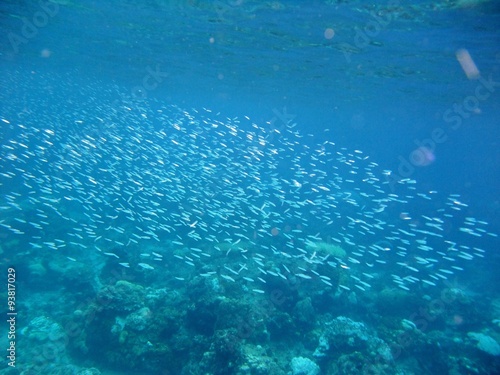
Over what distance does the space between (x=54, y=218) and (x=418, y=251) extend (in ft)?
81.6

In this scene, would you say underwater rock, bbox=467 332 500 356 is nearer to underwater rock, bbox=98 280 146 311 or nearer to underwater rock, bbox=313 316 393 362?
underwater rock, bbox=313 316 393 362

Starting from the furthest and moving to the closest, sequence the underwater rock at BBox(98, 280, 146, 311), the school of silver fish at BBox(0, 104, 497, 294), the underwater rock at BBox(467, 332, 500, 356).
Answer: the school of silver fish at BBox(0, 104, 497, 294) → the underwater rock at BBox(467, 332, 500, 356) → the underwater rock at BBox(98, 280, 146, 311)

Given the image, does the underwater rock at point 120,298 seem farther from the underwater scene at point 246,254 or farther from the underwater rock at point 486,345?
the underwater rock at point 486,345

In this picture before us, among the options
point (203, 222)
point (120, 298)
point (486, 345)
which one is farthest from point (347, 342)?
point (203, 222)

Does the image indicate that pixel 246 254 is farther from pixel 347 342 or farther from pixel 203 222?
pixel 347 342

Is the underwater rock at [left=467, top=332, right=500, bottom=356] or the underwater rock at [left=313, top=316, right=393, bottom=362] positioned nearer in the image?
the underwater rock at [left=313, top=316, right=393, bottom=362]

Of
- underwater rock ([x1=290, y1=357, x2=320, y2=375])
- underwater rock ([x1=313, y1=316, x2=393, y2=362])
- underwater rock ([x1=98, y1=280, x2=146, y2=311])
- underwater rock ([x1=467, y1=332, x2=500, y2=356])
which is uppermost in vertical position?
underwater rock ([x1=467, y1=332, x2=500, y2=356])

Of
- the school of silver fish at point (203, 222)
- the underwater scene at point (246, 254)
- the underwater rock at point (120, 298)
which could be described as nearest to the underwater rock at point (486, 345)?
the underwater scene at point (246, 254)

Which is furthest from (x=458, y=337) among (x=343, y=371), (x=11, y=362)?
(x=11, y=362)

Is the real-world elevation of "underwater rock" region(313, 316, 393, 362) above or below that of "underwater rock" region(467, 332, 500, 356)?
below

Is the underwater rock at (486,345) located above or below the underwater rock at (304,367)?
above

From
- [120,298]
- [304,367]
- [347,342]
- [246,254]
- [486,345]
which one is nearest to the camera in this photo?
[304,367]

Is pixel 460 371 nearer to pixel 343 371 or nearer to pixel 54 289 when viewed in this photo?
pixel 343 371

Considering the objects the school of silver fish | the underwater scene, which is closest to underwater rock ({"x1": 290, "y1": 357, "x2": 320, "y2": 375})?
the underwater scene
